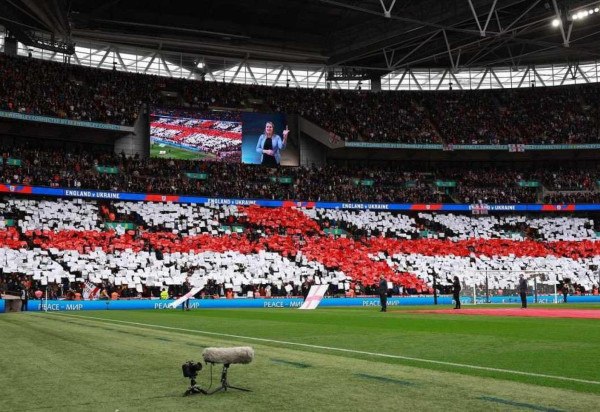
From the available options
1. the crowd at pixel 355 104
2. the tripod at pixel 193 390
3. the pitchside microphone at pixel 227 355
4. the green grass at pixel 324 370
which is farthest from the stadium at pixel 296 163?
the pitchside microphone at pixel 227 355

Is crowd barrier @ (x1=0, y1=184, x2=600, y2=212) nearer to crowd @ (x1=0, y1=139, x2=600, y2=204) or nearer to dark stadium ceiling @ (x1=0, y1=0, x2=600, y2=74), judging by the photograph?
crowd @ (x1=0, y1=139, x2=600, y2=204)

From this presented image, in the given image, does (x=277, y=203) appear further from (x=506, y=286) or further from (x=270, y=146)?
(x=506, y=286)

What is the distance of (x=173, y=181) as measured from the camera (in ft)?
183

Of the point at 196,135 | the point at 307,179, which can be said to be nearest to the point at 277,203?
the point at 307,179

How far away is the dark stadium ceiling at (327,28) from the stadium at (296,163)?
0.24 metres

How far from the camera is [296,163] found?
64938mm

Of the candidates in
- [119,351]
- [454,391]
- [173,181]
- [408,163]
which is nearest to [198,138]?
[173,181]

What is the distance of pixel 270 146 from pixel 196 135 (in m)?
6.87

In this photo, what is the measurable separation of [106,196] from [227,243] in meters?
9.77

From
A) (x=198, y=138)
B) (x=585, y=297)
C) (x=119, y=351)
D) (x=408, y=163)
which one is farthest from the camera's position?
(x=408, y=163)

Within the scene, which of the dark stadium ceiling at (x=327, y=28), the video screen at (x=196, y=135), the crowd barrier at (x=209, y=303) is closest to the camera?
the crowd barrier at (x=209, y=303)

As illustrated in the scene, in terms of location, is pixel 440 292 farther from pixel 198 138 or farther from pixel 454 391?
pixel 454 391

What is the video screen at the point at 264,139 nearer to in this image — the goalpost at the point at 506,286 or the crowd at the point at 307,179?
the crowd at the point at 307,179

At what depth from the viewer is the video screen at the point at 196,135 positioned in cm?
5869
